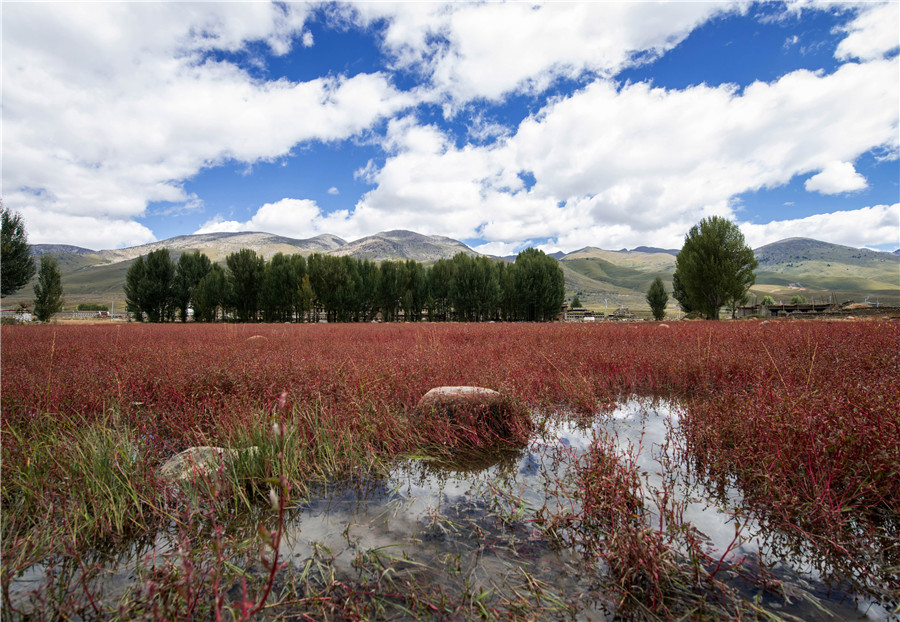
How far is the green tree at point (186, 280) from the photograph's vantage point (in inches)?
A: 2112

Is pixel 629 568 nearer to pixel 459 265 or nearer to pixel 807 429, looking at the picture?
pixel 807 429

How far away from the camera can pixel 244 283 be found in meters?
52.5

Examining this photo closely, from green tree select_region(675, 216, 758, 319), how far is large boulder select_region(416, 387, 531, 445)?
41834mm

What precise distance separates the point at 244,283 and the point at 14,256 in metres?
21.3

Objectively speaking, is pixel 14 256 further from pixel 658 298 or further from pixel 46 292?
pixel 658 298

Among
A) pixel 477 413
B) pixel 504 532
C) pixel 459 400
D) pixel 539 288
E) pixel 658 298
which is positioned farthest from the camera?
pixel 658 298

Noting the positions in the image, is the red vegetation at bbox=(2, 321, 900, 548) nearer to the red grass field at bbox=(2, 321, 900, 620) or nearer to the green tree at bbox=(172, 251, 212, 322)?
the red grass field at bbox=(2, 321, 900, 620)

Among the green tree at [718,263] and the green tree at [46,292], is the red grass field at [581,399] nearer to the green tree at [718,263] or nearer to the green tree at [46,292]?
the green tree at [718,263]

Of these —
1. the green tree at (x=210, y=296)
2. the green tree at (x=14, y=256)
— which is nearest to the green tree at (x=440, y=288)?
the green tree at (x=210, y=296)

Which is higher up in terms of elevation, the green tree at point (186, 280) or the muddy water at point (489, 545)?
the green tree at point (186, 280)

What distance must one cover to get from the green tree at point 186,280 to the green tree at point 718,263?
62439mm

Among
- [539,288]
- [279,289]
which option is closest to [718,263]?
[539,288]

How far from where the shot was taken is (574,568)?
2.26 meters

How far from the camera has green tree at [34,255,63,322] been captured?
39.7 meters
